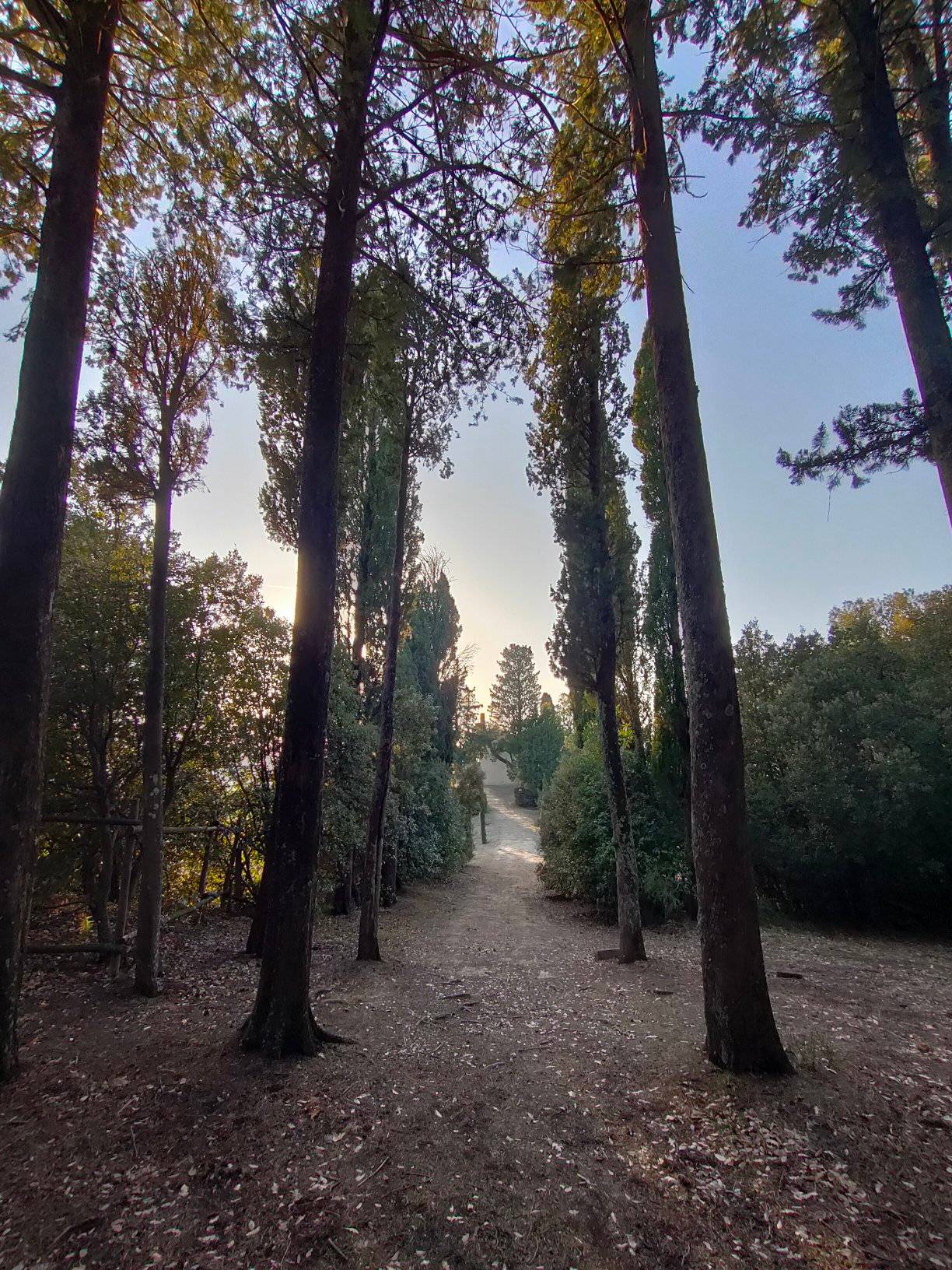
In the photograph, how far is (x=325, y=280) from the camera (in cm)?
521

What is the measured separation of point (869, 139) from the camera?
19.0ft

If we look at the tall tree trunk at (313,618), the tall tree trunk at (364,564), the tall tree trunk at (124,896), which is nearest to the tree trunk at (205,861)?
the tall tree trunk at (124,896)

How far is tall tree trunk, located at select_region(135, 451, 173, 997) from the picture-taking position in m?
5.86

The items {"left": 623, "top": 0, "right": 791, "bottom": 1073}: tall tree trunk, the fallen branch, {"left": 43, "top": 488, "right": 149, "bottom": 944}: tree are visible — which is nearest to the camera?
{"left": 623, "top": 0, "right": 791, "bottom": 1073}: tall tree trunk

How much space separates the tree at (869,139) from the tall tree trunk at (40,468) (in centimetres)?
566

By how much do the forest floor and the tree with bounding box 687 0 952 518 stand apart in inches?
201

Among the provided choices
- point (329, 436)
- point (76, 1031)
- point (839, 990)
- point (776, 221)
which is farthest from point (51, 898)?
point (776, 221)

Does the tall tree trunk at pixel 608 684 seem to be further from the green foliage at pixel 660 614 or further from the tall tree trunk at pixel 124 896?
the tall tree trunk at pixel 124 896

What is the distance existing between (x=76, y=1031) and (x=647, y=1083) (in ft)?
14.9

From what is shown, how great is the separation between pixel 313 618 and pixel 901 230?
683 centimetres

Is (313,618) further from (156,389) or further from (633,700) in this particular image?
(633,700)

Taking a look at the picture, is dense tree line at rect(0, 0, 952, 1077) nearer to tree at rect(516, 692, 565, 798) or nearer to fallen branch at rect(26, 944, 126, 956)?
fallen branch at rect(26, 944, 126, 956)

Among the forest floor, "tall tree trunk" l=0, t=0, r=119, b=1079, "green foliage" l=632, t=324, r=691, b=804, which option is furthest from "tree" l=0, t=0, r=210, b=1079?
"green foliage" l=632, t=324, r=691, b=804

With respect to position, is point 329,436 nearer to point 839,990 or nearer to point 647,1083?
point 647,1083
